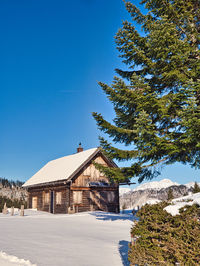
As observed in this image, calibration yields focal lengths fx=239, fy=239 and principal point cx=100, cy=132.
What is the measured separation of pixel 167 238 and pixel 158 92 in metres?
8.38

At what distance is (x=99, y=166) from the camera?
11.8 m

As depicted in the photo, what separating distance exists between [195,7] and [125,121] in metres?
7.33

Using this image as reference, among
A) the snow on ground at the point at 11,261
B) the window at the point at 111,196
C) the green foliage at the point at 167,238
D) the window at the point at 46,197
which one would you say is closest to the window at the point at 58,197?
the window at the point at 46,197

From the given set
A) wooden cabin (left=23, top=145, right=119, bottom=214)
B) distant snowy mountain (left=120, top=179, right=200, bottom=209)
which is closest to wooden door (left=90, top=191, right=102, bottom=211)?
wooden cabin (left=23, top=145, right=119, bottom=214)

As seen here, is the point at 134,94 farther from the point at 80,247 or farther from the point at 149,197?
the point at 149,197

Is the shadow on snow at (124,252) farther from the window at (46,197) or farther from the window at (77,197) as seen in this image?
the window at (46,197)

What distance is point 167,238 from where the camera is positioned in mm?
4508

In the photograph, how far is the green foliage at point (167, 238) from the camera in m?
4.17

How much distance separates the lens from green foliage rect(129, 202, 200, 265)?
13.7 ft

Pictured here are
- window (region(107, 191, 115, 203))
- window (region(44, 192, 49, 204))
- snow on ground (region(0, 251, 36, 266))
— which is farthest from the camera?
window (region(44, 192, 49, 204))

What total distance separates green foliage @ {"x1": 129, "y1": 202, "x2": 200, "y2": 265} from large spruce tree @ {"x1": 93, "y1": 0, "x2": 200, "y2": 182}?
189 inches

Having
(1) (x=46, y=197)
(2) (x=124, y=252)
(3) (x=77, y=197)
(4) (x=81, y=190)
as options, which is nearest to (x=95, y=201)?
(4) (x=81, y=190)

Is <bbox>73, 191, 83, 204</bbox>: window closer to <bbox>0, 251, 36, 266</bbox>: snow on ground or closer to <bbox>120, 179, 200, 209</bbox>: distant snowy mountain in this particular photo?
<bbox>120, 179, 200, 209</bbox>: distant snowy mountain

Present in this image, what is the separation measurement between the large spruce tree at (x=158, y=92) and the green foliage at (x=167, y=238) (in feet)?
15.8
